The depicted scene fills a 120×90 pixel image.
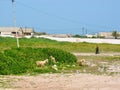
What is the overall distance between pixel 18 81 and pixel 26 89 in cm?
297

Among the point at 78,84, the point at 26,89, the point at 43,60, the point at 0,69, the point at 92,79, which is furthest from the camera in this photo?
the point at 43,60

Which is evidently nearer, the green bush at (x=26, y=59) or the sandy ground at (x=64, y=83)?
the sandy ground at (x=64, y=83)

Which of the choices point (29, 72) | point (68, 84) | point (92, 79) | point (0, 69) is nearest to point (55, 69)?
point (29, 72)

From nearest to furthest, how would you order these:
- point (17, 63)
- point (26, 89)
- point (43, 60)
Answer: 1. point (26, 89)
2. point (17, 63)
3. point (43, 60)

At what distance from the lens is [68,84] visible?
67.9 ft

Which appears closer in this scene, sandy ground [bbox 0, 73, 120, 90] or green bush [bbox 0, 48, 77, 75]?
sandy ground [bbox 0, 73, 120, 90]

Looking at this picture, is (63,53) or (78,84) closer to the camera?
(78,84)

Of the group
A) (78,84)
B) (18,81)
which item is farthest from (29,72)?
(78,84)

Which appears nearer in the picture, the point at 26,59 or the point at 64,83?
the point at 64,83

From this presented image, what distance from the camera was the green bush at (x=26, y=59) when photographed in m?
27.0

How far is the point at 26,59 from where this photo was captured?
3125 cm

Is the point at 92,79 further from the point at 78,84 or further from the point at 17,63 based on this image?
the point at 17,63

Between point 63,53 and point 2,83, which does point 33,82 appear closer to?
point 2,83

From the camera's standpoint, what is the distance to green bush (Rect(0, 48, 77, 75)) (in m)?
27.0
